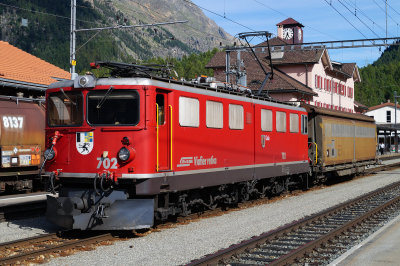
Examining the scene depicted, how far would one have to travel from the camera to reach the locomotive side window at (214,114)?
460 inches

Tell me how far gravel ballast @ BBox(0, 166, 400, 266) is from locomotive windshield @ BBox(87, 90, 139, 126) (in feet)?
8.14

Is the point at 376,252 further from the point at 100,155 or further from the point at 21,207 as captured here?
the point at 21,207

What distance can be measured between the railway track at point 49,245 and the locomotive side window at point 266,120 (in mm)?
6512

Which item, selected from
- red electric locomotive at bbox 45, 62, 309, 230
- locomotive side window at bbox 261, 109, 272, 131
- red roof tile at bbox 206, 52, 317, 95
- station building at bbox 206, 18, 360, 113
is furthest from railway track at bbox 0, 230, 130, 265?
red roof tile at bbox 206, 52, 317, 95

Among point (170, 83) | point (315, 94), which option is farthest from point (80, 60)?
point (170, 83)

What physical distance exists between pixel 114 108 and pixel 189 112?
193 cm

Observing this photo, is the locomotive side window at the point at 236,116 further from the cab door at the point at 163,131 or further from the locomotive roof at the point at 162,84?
the cab door at the point at 163,131

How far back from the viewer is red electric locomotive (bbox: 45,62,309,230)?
30.9 feet

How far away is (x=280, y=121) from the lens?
15.9 metres

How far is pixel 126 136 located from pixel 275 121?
7197 mm

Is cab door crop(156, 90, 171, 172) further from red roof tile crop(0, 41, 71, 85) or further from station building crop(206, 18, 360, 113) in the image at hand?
station building crop(206, 18, 360, 113)

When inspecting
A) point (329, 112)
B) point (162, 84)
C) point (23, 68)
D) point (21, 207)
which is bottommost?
point (21, 207)

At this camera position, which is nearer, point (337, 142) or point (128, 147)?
point (128, 147)

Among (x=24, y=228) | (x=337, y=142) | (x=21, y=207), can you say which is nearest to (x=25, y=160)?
(x=21, y=207)
